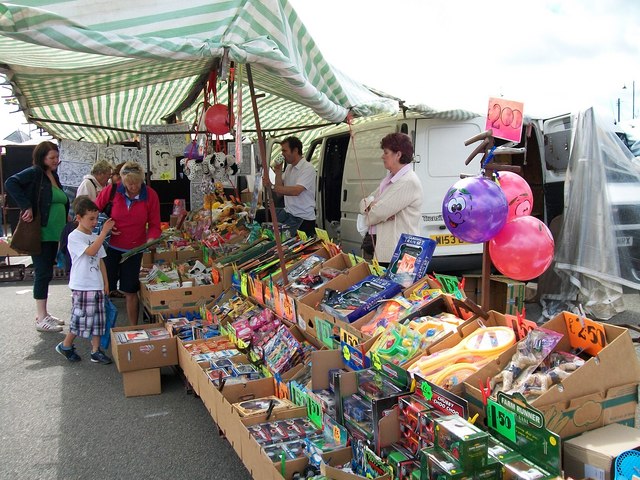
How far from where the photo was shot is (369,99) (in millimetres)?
4465

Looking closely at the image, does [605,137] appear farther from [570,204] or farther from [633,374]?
[633,374]

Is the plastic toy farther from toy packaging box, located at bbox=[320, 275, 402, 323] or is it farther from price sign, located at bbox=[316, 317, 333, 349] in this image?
price sign, located at bbox=[316, 317, 333, 349]

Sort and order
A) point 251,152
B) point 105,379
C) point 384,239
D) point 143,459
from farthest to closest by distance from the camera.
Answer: point 251,152
point 105,379
point 384,239
point 143,459

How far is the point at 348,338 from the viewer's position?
3064 millimetres

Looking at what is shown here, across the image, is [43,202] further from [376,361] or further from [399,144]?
[376,361]

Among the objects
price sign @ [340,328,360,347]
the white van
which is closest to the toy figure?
price sign @ [340,328,360,347]

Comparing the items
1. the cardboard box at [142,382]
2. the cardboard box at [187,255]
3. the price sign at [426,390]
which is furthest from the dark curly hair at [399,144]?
the cardboard box at [187,255]

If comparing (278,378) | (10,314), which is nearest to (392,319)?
(278,378)

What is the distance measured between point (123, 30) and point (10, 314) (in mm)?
5290

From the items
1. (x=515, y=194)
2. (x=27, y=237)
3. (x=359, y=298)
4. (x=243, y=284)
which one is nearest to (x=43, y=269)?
(x=27, y=237)

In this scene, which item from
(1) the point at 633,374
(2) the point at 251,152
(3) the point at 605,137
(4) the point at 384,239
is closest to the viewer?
(1) the point at 633,374

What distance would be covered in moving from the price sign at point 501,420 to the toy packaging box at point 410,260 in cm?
136

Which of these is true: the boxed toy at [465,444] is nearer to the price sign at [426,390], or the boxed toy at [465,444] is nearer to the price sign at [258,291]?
the price sign at [426,390]

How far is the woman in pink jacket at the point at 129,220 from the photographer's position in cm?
548
